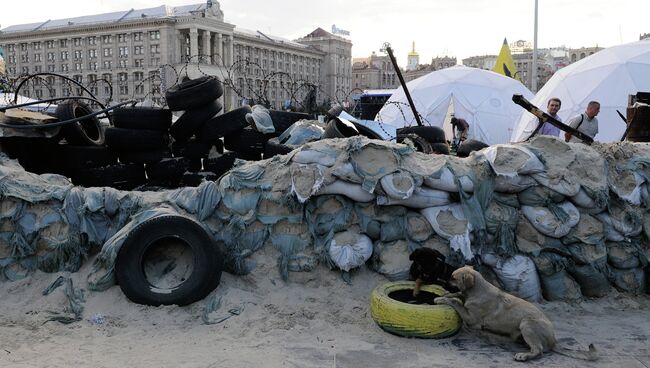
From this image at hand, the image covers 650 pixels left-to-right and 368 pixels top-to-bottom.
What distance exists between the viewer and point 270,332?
182 inches

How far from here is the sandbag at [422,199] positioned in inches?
213

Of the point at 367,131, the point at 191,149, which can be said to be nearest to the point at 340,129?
the point at 367,131

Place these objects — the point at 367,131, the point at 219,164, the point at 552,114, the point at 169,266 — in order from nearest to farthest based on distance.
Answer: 1. the point at 169,266
2. the point at 552,114
3. the point at 367,131
4. the point at 219,164

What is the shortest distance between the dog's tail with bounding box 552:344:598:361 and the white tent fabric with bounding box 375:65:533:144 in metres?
17.9

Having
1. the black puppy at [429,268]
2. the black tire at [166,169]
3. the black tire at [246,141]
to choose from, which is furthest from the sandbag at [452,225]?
the black tire at [246,141]

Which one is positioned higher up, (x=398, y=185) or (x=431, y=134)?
(x=431, y=134)

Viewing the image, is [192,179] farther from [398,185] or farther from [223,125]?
[398,185]

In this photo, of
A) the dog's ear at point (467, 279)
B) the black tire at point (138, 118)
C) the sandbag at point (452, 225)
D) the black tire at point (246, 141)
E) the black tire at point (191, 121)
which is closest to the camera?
the dog's ear at point (467, 279)

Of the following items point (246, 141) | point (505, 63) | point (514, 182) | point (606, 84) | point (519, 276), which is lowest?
point (519, 276)

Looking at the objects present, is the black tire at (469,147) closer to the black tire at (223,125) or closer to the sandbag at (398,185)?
the black tire at (223,125)

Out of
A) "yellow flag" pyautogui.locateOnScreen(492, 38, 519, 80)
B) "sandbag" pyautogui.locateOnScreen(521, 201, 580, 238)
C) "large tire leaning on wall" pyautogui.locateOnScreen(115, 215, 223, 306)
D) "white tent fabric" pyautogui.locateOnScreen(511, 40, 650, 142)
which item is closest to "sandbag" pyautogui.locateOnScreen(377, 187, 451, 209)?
"sandbag" pyautogui.locateOnScreen(521, 201, 580, 238)

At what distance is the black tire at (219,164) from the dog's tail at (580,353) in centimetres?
632

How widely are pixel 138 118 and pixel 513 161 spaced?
5.90 meters

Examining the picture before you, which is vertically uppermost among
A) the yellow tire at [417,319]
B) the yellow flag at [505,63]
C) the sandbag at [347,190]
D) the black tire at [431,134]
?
the yellow flag at [505,63]
